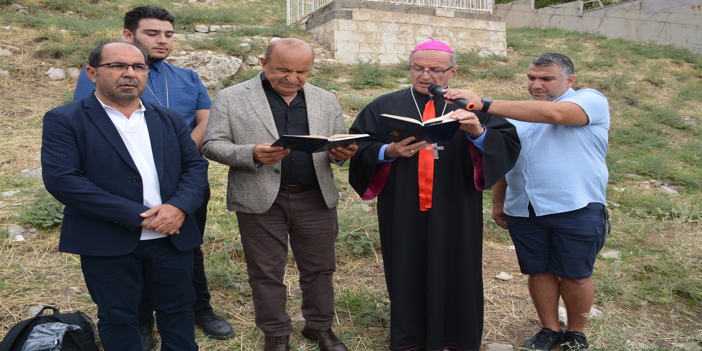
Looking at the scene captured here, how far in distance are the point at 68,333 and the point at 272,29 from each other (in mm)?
10691

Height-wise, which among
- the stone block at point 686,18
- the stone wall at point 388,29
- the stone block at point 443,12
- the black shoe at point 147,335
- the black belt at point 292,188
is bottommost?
the black shoe at point 147,335

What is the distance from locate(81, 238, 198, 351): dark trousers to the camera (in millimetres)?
2771

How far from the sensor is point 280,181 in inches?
131

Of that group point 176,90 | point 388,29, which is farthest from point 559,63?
point 388,29

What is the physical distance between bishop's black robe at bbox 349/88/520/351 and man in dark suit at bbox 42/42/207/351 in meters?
1.24

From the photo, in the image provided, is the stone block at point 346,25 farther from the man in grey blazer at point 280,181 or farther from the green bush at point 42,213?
the man in grey blazer at point 280,181

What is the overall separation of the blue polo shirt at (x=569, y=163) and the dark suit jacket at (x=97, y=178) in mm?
2177

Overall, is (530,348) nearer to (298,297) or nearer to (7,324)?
(298,297)

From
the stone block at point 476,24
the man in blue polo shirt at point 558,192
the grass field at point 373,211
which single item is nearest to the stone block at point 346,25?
the grass field at point 373,211

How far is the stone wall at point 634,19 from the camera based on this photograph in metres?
19.2

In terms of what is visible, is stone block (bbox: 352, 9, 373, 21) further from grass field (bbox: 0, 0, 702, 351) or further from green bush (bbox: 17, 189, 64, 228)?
green bush (bbox: 17, 189, 64, 228)

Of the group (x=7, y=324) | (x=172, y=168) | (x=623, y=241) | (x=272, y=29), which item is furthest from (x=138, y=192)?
(x=272, y=29)

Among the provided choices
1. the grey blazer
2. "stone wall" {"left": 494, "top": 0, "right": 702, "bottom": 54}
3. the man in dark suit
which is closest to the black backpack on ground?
the man in dark suit

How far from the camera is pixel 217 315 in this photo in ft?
13.0
